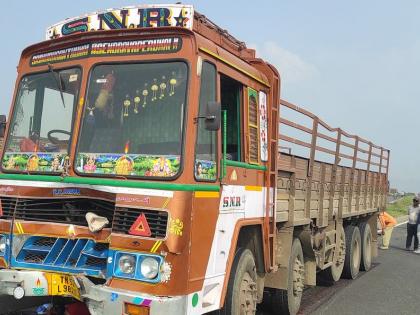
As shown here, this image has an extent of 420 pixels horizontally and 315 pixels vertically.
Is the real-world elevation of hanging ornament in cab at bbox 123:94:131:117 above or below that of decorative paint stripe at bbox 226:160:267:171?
above

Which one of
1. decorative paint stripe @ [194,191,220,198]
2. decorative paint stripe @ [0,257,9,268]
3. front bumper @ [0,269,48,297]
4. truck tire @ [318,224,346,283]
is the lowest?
A: truck tire @ [318,224,346,283]

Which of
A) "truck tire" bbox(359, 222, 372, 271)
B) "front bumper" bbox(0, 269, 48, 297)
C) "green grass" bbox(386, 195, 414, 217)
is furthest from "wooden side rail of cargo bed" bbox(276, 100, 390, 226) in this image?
"green grass" bbox(386, 195, 414, 217)

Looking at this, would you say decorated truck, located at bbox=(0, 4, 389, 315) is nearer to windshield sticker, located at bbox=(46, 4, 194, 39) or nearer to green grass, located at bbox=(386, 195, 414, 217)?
windshield sticker, located at bbox=(46, 4, 194, 39)

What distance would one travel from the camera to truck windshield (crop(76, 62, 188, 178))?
4180 mm

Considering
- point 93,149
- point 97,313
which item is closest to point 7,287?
point 97,313

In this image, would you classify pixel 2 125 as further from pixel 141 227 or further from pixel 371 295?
pixel 371 295

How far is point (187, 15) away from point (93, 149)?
1398 mm

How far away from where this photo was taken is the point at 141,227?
12.9 ft

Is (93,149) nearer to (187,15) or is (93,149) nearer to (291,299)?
(187,15)

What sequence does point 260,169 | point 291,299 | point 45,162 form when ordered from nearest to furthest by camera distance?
point 45,162 < point 260,169 < point 291,299

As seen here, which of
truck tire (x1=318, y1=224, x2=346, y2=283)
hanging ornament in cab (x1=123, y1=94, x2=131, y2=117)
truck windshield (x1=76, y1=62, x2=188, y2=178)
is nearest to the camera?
truck windshield (x1=76, y1=62, x2=188, y2=178)

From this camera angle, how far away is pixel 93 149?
4383 millimetres

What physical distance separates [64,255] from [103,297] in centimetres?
63

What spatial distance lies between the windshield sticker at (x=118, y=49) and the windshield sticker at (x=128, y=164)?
0.91m
